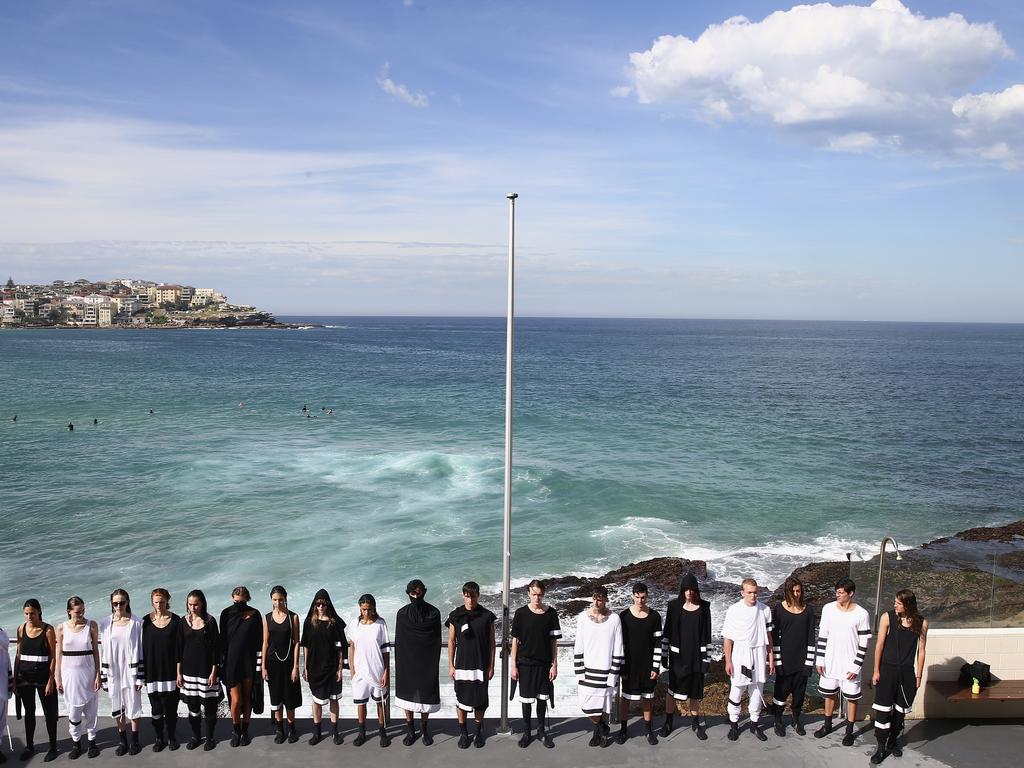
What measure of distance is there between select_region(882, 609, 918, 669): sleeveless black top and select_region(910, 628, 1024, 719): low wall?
100cm

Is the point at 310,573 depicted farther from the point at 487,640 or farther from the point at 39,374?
the point at 39,374

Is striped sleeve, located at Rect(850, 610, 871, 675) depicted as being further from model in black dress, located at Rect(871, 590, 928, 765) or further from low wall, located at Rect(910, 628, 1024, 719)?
low wall, located at Rect(910, 628, 1024, 719)

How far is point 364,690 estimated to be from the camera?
790 cm

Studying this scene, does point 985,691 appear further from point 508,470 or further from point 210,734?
point 210,734

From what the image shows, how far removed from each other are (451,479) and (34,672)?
26615mm

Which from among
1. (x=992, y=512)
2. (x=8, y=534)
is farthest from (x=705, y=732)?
(x=992, y=512)

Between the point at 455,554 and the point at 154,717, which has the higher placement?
the point at 154,717

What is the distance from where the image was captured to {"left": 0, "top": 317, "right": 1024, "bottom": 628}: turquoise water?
2298cm

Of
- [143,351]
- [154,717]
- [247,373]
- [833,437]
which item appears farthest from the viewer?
[143,351]

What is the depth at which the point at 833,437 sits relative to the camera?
46.9 m

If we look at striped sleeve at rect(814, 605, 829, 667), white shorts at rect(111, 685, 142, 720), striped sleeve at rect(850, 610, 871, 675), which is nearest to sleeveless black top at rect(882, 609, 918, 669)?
striped sleeve at rect(850, 610, 871, 675)

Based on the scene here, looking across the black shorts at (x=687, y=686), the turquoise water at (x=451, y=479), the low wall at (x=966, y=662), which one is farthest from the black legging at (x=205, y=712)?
the turquoise water at (x=451, y=479)

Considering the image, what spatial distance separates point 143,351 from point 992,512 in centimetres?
11688

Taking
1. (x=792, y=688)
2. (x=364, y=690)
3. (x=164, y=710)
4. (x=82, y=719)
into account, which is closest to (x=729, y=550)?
(x=792, y=688)
